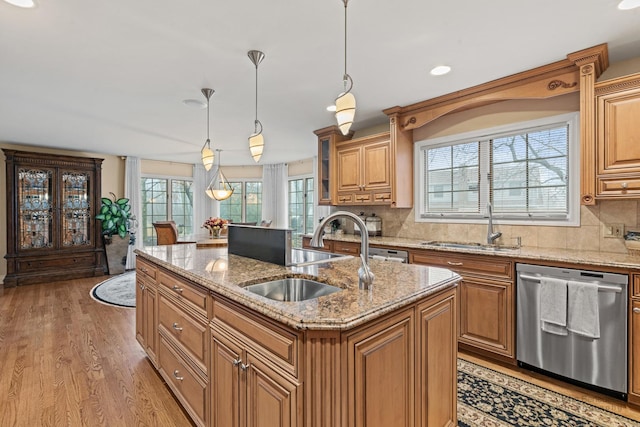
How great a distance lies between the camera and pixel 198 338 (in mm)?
1783

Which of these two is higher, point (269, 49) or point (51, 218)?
point (269, 49)

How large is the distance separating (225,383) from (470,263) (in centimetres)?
223

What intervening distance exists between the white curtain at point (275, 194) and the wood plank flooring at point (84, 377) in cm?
407

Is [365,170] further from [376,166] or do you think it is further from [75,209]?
[75,209]

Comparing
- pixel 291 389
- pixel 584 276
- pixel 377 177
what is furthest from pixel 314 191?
pixel 291 389

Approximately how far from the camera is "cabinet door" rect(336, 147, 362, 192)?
426cm

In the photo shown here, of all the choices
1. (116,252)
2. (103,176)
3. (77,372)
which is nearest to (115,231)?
(116,252)

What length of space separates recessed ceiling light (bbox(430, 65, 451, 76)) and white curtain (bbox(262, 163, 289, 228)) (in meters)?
5.15

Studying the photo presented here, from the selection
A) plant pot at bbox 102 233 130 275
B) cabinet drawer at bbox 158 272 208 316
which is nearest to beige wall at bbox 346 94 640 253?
cabinet drawer at bbox 158 272 208 316

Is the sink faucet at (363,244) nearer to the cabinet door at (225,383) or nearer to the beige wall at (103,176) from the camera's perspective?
the cabinet door at (225,383)

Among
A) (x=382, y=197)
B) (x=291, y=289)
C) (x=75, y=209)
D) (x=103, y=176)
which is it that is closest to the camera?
(x=291, y=289)

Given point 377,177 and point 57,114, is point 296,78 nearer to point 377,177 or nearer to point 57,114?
point 377,177

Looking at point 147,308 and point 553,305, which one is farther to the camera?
point 147,308

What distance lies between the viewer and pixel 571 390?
7.60 ft
